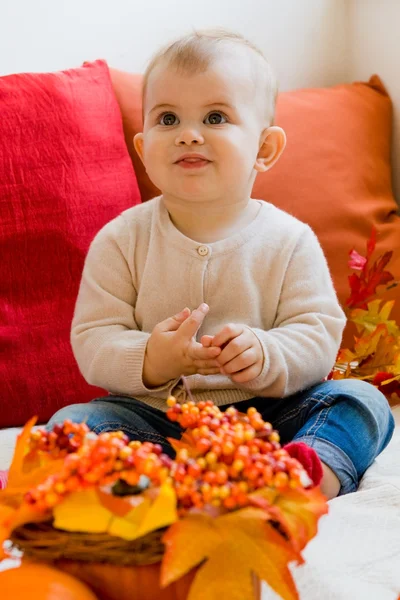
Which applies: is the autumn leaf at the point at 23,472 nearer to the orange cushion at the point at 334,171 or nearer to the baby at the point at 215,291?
the baby at the point at 215,291

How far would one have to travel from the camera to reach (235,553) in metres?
0.68

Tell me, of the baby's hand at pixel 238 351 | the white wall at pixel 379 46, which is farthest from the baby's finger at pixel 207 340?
the white wall at pixel 379 46

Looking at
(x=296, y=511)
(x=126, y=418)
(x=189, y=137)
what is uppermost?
(x=189, y=137)

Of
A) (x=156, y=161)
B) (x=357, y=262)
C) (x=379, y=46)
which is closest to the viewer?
(x=156, y=161)

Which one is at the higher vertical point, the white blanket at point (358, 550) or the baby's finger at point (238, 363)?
the baby's finger at point (238, 363)

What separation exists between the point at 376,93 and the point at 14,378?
111 centimetres

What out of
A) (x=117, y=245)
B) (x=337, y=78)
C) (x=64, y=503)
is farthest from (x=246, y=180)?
(x=337, y=78)

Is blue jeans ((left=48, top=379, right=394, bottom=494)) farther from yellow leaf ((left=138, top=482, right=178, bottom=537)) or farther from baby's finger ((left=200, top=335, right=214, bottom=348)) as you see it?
yellow leaf ((left=138, top=482, right=178, bottom=537))

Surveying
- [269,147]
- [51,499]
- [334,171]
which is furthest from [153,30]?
[51,499]

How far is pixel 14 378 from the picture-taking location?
56.0 inches

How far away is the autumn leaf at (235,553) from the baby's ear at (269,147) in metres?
0.66

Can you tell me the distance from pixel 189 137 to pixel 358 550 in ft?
1.76

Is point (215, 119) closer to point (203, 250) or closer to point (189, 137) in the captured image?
point (189, 137)

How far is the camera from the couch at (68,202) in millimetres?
1438
